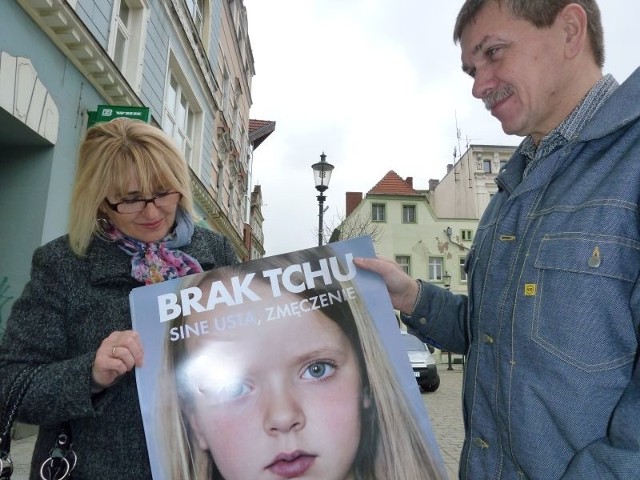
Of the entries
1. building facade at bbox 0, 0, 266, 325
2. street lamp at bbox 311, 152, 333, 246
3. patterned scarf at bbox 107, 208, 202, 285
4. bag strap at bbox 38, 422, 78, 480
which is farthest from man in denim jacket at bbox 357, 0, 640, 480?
street lamp at bbox 311, 152, 333, 246

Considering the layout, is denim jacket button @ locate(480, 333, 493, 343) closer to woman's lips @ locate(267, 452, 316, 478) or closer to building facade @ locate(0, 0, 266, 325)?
woman's lips @ locate(267, 452, 316, 478)

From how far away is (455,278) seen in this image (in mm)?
30266

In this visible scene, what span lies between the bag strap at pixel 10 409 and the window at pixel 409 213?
31085 mm

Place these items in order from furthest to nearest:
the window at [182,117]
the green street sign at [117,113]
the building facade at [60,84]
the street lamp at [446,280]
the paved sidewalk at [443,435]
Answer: the street lamp at [446,280]
the window at [182,117]
the green street sign at [117,113]
the building facade at [60,84]
the paved sidewalk at [443,435]

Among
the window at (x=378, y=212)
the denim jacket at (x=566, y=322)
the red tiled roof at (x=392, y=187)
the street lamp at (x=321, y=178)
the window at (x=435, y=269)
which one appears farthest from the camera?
the red tiled roof at (x=392, y=187)

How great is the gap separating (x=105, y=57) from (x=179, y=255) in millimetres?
6287

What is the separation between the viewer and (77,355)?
1.31 meters

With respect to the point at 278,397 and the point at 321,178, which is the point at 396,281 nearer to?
the point at 278,397

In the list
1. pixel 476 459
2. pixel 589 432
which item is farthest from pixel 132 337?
pixel 589 432

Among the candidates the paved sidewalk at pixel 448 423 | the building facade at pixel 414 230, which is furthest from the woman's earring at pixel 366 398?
the building facade at pixel 414 230

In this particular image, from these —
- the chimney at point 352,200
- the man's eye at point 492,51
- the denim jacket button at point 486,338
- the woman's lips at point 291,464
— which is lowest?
the woman's lips at point 291,464

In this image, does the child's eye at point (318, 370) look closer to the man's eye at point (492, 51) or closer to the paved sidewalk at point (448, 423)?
the man's eye at point (492, 51)

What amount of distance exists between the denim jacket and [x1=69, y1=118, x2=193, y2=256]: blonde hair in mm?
1074

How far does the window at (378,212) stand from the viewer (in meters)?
31.2
